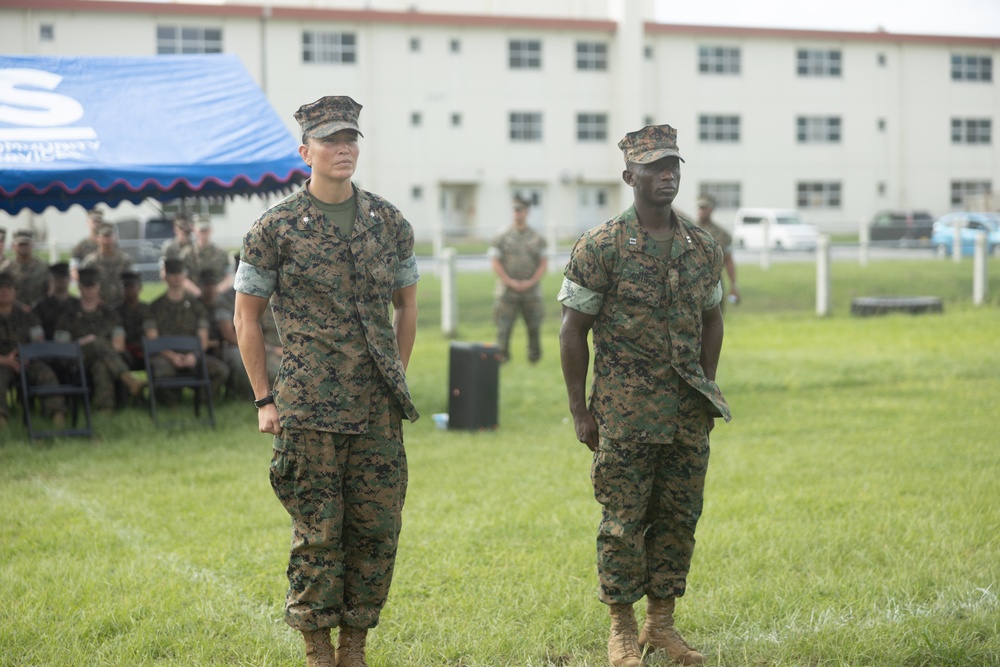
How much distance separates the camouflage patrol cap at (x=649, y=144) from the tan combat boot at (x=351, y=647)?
2.16 m

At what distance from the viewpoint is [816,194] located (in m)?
46.0

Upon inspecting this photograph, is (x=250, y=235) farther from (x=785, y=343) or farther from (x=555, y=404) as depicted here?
(x=785, y=343)

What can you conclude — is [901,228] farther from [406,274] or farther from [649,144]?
[406,274]

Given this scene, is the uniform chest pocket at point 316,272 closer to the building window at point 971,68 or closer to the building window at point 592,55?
the building window at point 592,55

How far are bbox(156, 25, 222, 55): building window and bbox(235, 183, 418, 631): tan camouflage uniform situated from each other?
3599cm

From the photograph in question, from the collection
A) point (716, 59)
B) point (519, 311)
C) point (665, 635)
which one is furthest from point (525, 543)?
point (716, 59)

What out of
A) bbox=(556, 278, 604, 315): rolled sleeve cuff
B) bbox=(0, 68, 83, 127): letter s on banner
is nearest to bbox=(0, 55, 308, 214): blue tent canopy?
bbox=(0, 68, 83, 127): letter s on banner

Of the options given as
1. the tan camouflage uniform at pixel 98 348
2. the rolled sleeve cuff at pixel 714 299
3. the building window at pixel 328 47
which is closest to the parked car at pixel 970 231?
the building window at pixel 328 47

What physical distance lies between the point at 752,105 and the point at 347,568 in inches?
1694

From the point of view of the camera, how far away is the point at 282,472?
428 centimetres

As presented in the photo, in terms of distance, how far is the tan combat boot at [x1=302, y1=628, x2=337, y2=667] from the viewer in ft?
14.2

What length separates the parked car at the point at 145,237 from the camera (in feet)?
73.6

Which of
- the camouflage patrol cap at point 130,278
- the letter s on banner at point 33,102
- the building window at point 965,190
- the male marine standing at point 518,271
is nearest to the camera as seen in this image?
the letter s on banner at point 33,102

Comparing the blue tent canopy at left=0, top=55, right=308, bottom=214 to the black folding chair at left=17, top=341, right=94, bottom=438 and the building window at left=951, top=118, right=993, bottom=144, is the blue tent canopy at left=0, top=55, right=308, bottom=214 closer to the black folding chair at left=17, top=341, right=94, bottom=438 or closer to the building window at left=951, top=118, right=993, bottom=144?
the black folding chair at left=17, top=341, right=94, bottom=438
